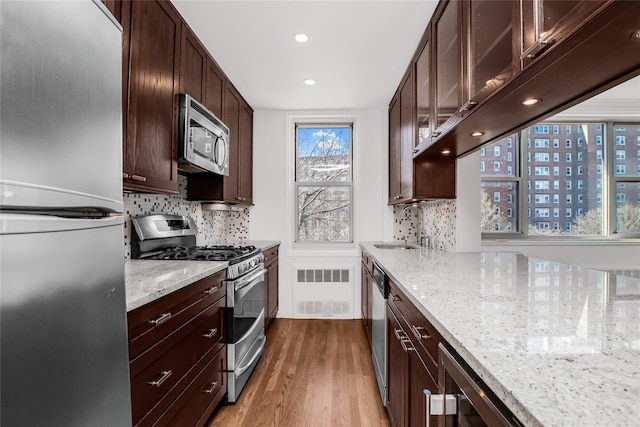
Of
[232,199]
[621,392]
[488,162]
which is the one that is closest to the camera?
[621,392]

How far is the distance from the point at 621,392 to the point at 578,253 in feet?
11.5

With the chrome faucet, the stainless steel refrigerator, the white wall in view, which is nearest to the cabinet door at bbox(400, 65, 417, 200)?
the chrome faucet

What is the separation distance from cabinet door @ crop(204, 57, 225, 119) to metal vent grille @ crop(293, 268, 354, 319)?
2.10 meters

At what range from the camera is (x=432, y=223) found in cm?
328

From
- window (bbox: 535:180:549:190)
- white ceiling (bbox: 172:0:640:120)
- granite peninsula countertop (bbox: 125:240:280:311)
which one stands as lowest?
granite peninsula countertop (bbox: 125:240:280:311)

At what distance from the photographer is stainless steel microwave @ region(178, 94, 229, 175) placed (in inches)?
81.5

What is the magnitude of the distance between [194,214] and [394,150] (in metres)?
2.18

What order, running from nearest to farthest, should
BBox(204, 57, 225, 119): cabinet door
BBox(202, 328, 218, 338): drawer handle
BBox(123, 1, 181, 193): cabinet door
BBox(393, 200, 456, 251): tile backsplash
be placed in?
BBox(123, 1, 181, 193): cabinet door < BBox(202, 328, 218, 338): drawer handle < BBox(204, 57, 225, 119): cabinet door < BBox(393, 200, 456, 251): tile backsplash

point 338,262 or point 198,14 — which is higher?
point 198,14

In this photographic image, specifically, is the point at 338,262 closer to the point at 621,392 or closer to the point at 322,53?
the point at 322,53

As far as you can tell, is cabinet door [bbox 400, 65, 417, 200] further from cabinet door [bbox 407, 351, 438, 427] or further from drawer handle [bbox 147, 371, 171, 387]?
drawer handle [bbox 147, 371, 171, 387]

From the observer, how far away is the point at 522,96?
1.30 meters

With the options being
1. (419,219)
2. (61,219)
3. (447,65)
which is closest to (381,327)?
(447,65)

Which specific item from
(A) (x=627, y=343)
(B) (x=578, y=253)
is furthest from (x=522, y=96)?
(B) (x=578, y=253)
